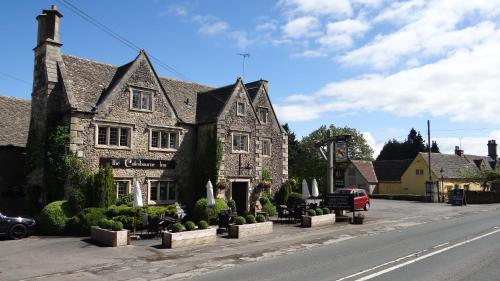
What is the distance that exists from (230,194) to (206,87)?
33.8 ft

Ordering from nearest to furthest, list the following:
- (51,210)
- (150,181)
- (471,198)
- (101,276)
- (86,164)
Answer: (101,276), (51,210), (86,164), (150,181), (471,198)

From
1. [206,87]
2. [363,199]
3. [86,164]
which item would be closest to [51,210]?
[86,164]

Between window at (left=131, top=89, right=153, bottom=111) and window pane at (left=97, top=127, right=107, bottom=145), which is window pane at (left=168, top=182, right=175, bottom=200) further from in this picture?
window pane at (left=97, top=127, right=107, bottom=145)

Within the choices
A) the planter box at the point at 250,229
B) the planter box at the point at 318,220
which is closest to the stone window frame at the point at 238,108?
the planter box at the point at 318,220

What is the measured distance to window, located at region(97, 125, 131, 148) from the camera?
25203 mm

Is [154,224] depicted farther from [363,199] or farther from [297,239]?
[363,199]

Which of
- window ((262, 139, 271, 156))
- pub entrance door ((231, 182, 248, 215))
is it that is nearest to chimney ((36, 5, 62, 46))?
pub entrance door ((231, 182, 248, 215))

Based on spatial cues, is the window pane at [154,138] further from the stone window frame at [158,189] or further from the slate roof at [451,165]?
the slate roof at [451,165]

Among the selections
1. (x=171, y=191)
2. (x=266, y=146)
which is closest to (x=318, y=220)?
(x=171, y=191)

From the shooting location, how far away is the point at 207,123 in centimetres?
2956

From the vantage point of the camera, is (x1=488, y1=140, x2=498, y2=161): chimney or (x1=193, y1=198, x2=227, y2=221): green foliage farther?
(x1=488, y1=140, x2=498, y2=161): chimney

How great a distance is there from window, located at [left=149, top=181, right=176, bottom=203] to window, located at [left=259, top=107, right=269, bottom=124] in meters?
10.6

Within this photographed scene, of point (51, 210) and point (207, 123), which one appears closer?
point (51, 210)

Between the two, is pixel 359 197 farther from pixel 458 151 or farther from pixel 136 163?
pixel 458 151
